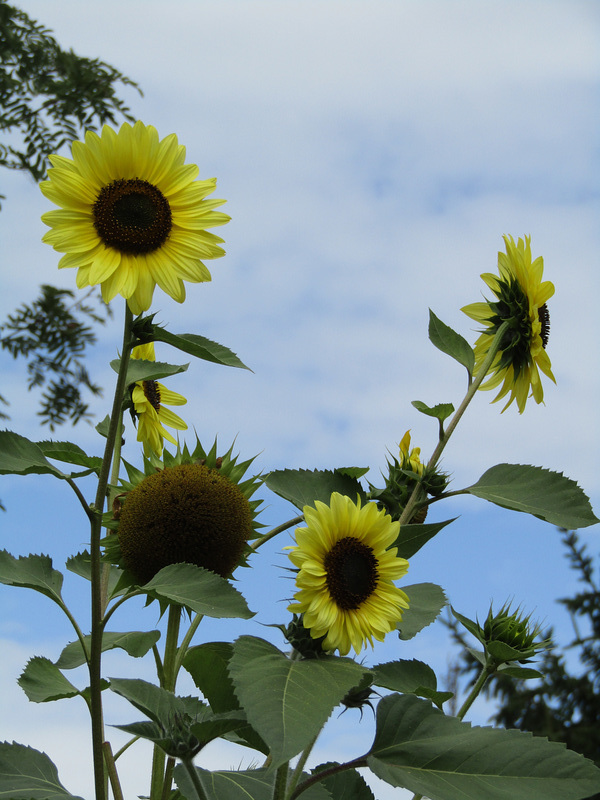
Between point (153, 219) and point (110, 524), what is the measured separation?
329mm

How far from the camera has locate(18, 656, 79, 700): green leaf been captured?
89 cm

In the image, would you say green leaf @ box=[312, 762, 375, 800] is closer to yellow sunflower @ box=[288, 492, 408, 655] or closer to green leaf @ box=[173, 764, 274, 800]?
green leaf @ box=[173, 764, 274, 800]

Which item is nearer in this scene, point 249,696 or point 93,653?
point 249,696

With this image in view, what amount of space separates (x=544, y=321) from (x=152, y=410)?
1.74ft

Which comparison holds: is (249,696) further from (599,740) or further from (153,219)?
(599,740)

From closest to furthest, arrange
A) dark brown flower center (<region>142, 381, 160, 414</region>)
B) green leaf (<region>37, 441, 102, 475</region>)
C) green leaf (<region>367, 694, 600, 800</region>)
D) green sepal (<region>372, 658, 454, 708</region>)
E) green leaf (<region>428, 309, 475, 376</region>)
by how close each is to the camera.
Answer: green leaf (<region>367, 694, 600, 800</region>) < green sepal (<region>372, 658, 454, 708</region>) < green leaf (<region>37, 441, 102, 475</region>) < green leaf (<region>428, 309, 475, 376</region>) < dark brown flower center (<region>142, 381, 160, 414</region>)

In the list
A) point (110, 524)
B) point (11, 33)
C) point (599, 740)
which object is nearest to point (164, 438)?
point (110, 524)

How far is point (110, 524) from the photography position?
3.04 feet

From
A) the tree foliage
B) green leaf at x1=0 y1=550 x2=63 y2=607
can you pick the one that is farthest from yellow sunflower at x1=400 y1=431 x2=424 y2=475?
the tree foliage

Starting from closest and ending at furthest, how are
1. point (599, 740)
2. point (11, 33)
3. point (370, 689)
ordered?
point (370, 689) < point (11, 33) < point (599, 740)

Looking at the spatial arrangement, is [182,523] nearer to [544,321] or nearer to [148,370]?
[148,370]

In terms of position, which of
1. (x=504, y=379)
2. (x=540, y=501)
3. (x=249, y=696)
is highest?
(x=504, y=379)

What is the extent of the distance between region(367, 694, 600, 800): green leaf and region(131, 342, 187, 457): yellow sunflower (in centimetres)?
50

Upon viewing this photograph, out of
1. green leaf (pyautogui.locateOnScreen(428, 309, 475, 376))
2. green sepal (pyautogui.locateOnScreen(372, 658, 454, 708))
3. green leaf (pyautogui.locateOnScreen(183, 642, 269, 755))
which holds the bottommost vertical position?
green leaf (pyautogui.locateOnScreen(183, 642, 269, 755))
